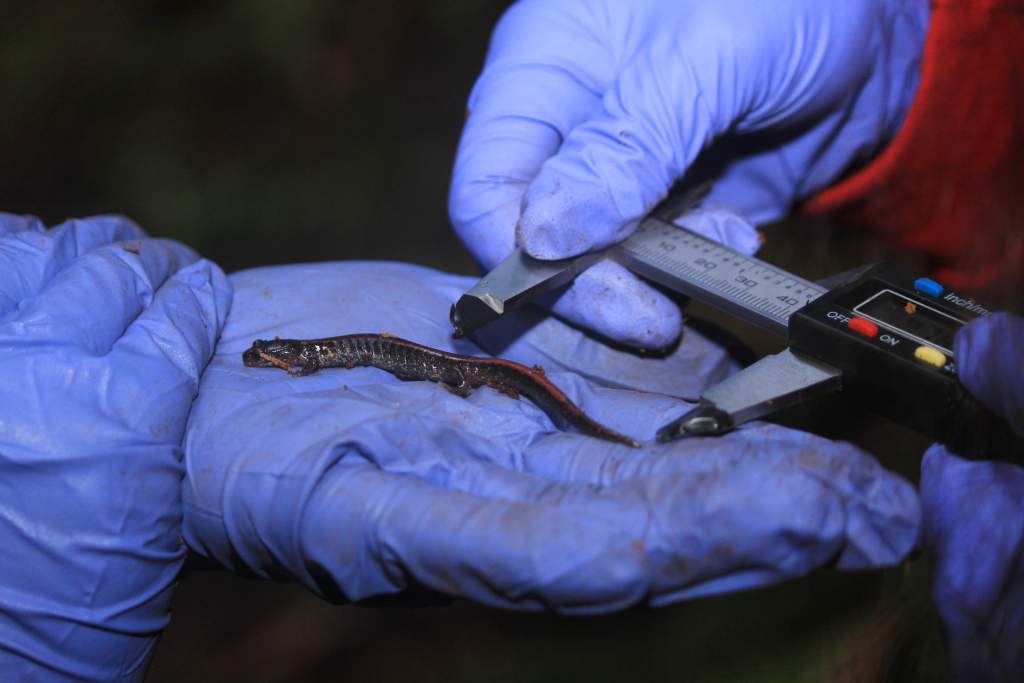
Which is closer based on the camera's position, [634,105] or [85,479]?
[85,479]

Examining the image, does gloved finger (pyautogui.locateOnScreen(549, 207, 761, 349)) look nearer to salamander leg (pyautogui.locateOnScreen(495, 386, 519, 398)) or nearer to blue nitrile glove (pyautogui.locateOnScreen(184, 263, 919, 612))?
blue nitrile glove (pyautogui.locateOnScreen(184, 263, 919, 612))

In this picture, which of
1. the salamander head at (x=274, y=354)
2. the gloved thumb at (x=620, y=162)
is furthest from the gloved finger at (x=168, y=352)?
the gloved thumb at (x=620, y=162)

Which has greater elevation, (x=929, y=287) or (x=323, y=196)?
(x=929, y=287)

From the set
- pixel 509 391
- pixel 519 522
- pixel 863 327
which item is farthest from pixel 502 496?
pixel 863 327

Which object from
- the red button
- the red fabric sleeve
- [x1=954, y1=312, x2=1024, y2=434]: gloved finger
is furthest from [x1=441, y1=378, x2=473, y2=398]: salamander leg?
the red fabric sleeve

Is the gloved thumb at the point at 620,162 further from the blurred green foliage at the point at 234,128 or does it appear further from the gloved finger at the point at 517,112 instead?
the blurred green foliage at the point at 234,128

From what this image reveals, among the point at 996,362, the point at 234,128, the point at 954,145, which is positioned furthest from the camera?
the point at 234,128

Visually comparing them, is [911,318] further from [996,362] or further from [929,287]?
[996,362]
